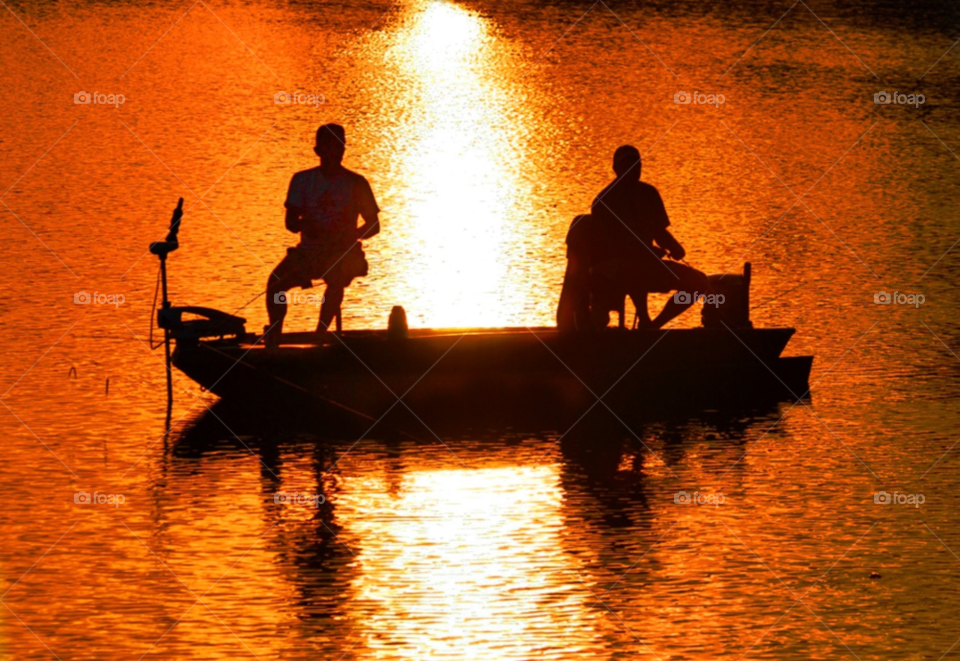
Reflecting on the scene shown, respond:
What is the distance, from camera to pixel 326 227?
11.6m

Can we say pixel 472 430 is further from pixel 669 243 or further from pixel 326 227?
pixel 669 243

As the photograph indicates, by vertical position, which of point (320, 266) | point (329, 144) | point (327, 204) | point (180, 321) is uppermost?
point (329, 144)

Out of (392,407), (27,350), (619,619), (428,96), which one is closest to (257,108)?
(428,96)

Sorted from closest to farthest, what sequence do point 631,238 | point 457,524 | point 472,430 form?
point 457,524
point 472,430
point 631,238

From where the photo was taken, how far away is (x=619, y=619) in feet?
25.8

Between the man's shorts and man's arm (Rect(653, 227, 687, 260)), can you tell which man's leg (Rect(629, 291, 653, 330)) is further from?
the man's shorts

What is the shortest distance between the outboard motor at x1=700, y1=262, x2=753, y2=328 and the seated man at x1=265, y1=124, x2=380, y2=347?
82.7 inches

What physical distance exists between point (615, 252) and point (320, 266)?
1.79m

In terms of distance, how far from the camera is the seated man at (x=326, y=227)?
453 inches

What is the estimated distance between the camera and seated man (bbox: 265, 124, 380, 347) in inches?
453

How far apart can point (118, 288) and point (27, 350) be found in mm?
2112

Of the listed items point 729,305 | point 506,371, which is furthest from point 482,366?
point 729,305

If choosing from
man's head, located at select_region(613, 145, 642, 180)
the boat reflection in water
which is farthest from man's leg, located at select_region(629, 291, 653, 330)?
the boat reflection in water

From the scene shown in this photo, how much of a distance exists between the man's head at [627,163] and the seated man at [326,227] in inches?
57.8
